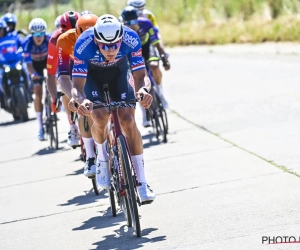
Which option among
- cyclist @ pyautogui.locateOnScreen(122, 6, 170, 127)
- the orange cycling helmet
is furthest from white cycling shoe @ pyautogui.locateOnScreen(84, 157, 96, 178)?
cyclist @ pyautogui.locateOnScreen(122, 6, 170, 127)

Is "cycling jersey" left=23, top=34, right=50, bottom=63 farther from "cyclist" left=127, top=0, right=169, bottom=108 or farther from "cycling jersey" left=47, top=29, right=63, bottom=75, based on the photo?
"cycling jersey" left=47, top=29, right=63, bottom=75

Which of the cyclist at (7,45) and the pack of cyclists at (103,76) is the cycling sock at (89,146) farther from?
the cyclist at (7,45)

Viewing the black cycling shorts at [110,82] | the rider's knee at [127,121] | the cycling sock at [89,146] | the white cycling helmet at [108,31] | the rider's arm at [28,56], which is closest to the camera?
the white cycling helmet at [108,31]

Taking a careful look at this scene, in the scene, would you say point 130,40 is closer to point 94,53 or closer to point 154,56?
point 94,53

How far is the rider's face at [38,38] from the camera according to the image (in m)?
13.8

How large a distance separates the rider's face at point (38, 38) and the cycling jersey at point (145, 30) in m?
1.75

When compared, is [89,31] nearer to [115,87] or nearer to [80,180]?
[115,87]

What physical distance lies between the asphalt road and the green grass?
1002cm

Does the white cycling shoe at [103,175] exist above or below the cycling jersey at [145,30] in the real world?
below

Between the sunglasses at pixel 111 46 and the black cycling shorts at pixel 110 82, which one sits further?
the black cycling shorts at pixel 110 82

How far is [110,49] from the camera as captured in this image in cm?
748

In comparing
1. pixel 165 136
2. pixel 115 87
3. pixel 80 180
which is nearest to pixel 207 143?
pixel 165 136

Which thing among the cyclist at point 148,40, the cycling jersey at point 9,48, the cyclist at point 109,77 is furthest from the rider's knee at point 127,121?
the cycling jersey at point 9,48

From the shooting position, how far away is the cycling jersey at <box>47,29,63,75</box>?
1066cm
